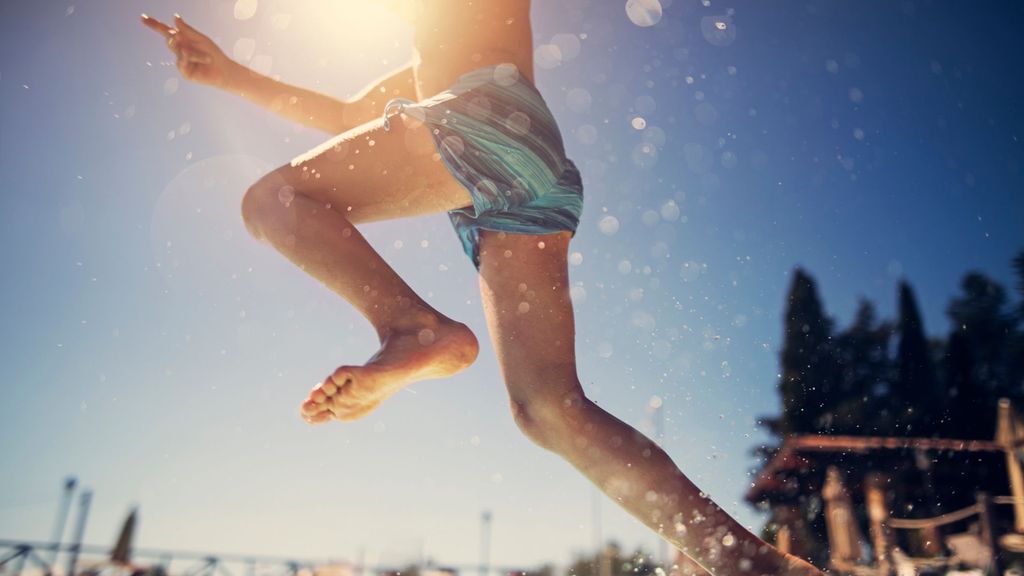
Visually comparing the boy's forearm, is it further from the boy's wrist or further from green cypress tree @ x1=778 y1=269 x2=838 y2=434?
green cypress tree @ x1=778 y1=269 x2=838 y2=434

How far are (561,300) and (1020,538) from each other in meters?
4.98

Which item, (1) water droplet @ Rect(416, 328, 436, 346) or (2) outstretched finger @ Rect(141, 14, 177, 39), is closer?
(1) water droplet @ Rect(416, 328, 436, 346)

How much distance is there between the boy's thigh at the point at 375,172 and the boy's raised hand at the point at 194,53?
55cm

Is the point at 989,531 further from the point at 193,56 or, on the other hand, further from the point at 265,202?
the point at 193,56

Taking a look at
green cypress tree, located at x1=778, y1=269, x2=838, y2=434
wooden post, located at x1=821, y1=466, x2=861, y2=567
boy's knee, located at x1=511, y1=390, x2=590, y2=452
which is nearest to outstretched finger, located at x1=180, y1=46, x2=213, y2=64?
boy's knee, located at x1=511, y1=390, x2=590, y2=452

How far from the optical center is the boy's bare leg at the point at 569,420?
1.20 metres

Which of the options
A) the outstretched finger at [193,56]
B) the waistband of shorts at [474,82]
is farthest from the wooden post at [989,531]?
the outstretched finger at [193,56]

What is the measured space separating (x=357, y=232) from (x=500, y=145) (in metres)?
0.38

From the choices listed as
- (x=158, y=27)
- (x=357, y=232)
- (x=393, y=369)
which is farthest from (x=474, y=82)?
(x=158, y=27)

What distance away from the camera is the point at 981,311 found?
18.1 m

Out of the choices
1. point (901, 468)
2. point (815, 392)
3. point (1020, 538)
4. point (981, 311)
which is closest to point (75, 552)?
point (1020, 538)

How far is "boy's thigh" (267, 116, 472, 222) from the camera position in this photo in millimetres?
1269

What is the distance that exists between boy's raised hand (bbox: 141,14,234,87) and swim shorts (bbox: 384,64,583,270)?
2.36ft

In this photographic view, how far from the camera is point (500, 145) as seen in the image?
1.28 metres
